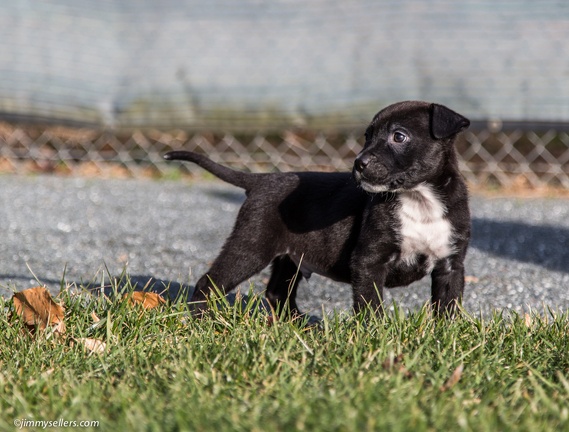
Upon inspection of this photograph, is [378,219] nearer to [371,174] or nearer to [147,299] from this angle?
[371,174]

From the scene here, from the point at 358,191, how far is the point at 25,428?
1787 mm

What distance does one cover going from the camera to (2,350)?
9.57ft

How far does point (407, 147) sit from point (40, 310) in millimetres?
1487

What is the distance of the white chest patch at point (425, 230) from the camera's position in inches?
132

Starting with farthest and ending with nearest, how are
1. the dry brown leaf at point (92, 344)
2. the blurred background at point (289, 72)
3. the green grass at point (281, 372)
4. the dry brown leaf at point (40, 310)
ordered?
the blurred background at point (289, 72)
the dry brown leaf at point (40, 310)
the dry brown leaf at point (92, 344)
the green grass at point (281, 372)

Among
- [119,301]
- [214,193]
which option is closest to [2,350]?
[119,301]

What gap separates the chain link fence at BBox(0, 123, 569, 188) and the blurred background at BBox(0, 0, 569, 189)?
0.03m

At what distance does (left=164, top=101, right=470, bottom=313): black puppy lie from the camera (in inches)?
132

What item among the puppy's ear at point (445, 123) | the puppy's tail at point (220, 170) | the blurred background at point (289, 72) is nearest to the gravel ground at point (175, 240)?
the puppy's tail at point (220, 170)

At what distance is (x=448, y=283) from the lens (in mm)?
3436

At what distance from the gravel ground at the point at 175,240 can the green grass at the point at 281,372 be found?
37 centimetres

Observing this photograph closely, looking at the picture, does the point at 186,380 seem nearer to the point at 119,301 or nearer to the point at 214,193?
the point at 119,301

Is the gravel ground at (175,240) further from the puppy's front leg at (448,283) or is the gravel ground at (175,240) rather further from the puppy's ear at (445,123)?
the puppy's ear at (445,123)

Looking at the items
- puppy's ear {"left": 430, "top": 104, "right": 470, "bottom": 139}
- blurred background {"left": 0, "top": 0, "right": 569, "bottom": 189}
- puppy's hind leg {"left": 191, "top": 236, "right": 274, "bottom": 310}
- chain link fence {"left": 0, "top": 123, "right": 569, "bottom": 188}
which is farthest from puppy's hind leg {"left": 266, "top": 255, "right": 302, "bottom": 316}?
chain link fence {"left": 0, "top": 123, "right": 569, "bottom": 188}
